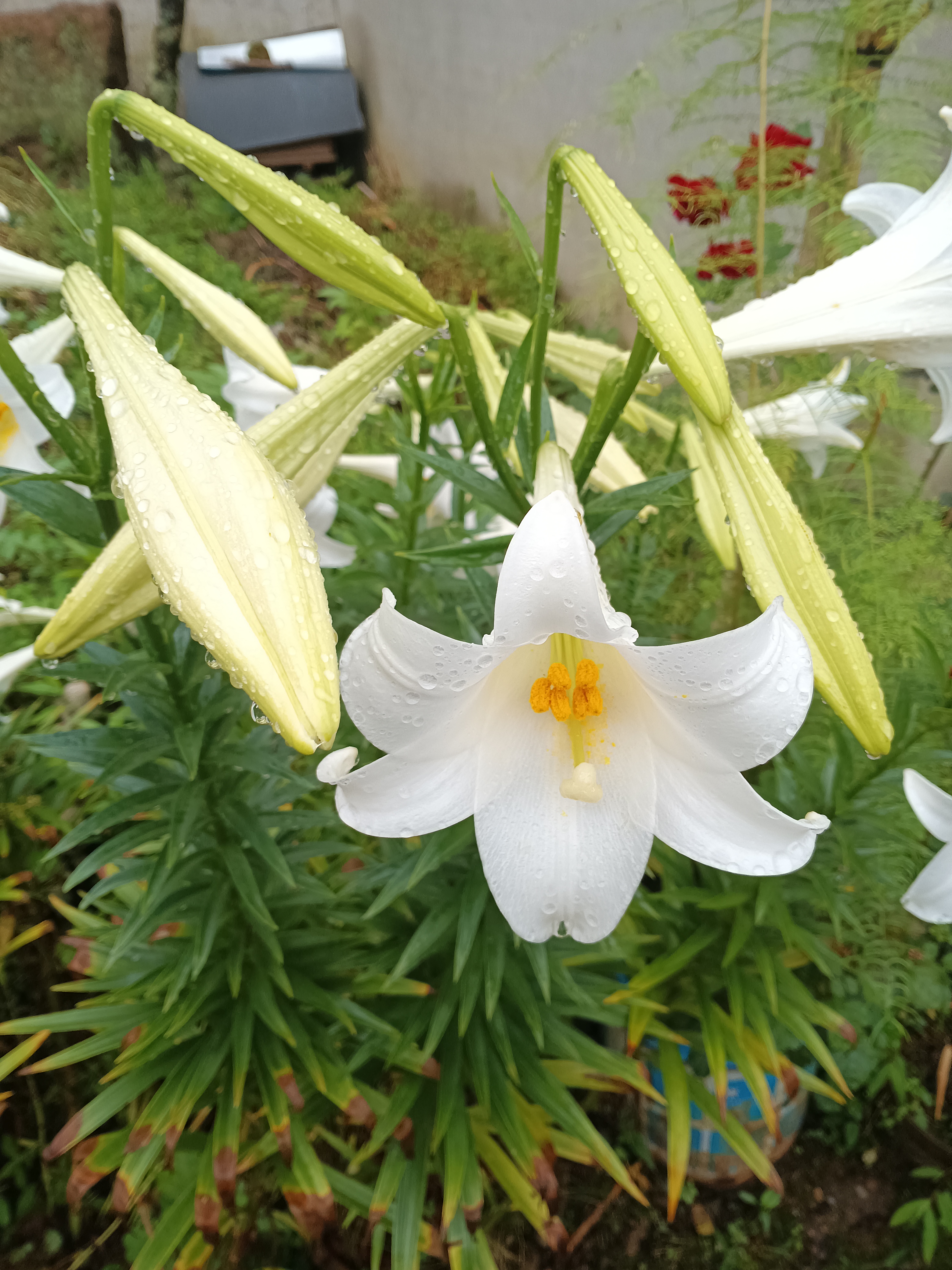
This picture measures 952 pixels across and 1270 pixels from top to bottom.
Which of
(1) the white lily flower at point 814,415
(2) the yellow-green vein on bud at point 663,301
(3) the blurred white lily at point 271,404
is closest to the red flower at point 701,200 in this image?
(1) the white lily flower at point 814,415

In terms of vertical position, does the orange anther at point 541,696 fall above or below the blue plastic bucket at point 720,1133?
above

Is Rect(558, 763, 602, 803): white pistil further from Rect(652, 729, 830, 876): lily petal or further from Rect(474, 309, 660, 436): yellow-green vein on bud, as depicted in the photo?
Rect(474, 309, 660, 436): yellow-green vein on bud

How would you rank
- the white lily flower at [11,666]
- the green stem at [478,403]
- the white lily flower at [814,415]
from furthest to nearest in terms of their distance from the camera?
the white lily flower at [814,415] < the white lily flower at [11,666] < the green stem at [478,403]

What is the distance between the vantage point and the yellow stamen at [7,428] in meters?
0.82

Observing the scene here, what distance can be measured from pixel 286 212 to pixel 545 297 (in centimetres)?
21

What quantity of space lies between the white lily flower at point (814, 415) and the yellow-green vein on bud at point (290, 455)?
559 mm

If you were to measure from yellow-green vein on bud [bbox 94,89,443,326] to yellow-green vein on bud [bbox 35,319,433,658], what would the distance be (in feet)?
0.40

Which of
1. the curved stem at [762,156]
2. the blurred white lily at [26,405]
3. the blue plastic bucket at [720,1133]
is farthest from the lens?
the blue plastic bucket at [720,1133]

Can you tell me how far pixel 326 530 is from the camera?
3.15ft

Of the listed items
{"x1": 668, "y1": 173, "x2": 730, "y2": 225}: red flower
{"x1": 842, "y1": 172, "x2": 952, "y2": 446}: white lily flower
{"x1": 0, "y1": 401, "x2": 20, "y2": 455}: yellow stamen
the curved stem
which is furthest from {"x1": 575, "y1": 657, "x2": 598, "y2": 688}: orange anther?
{"x1": 668, "y1": 173, "x2": 730, "y2": 225}: red flower

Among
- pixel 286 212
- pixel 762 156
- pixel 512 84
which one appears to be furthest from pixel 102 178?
pixel 512 84

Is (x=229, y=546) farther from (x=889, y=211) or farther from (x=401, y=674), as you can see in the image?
(x=889, y=211)

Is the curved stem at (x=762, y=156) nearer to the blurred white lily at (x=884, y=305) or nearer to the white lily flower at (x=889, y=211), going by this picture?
the white lily flower at (x=889, y=211)

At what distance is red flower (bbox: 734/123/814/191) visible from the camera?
1.16m
